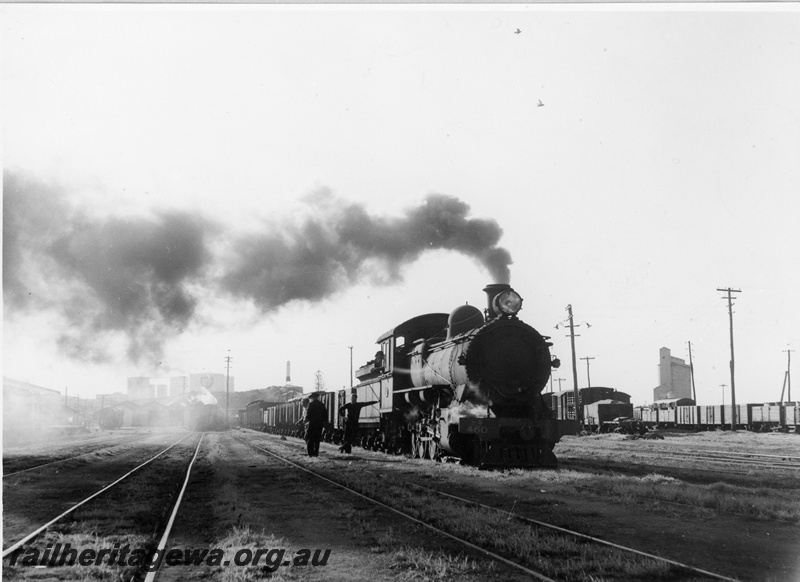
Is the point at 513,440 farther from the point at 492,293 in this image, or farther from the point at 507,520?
the point at 507,520

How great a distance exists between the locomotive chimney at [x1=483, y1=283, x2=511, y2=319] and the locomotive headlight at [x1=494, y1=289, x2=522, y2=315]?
0.14 m

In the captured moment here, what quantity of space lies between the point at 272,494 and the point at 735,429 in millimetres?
38489

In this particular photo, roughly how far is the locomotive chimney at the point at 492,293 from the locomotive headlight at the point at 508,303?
5.4 inches

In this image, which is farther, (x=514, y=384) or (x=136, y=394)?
(x=136, y=394)

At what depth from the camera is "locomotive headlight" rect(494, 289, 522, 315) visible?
49.6 ft

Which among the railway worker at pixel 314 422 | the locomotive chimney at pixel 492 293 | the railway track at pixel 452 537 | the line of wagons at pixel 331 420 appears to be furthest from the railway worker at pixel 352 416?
the railway track at pixel 452 537

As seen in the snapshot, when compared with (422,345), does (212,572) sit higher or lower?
lower

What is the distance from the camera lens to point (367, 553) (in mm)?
6805

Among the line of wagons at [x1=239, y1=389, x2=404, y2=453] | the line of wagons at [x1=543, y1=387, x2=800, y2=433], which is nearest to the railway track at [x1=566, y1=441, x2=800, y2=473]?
the line of wagons at [x1=239, y1=389, x2=404, y2=453]

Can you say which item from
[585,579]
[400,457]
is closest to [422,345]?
[400,457]

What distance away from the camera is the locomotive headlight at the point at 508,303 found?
15.1 meters

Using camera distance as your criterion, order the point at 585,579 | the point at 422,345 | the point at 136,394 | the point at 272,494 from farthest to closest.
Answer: the point at 136,394
the point at 422,345
the point at 272,494
the point at 585,579

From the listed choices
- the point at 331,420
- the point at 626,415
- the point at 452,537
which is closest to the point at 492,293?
the point at 452,537

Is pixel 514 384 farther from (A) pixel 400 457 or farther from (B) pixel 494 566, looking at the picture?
(B) pixel 494 566
